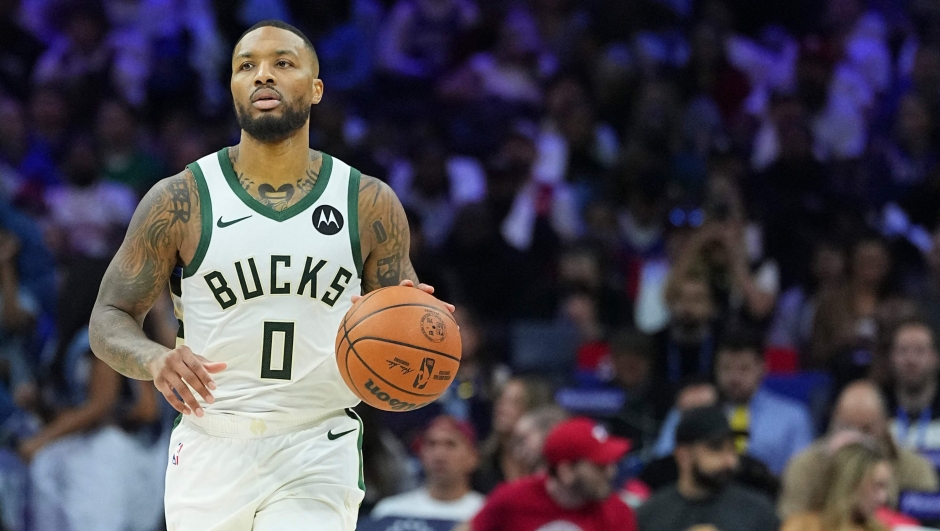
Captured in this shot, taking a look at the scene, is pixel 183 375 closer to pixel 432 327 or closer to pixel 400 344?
pixel 400 344

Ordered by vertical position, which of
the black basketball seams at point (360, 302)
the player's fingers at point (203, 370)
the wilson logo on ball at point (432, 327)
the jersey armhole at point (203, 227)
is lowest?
the player's fingers at point (203, 370)

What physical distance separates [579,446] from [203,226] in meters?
3.21

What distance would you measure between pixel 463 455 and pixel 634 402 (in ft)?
6.19

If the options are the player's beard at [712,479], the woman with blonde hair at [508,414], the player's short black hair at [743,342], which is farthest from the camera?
the player's short black hair at [743,342]

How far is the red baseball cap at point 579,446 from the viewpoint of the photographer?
750 centimetres

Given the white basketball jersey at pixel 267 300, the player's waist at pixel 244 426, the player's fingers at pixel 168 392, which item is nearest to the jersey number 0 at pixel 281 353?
the white basketball jersey at pixel 267 300

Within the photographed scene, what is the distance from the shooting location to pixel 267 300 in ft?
16.1

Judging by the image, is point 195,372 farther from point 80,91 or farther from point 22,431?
point 80,91

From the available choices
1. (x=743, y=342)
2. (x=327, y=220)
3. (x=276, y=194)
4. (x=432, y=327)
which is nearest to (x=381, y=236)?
(x=327, y=220)

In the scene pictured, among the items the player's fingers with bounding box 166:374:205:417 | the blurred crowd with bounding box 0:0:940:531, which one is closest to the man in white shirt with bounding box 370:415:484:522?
the blurred crowd with bounding box 0:0:940:531

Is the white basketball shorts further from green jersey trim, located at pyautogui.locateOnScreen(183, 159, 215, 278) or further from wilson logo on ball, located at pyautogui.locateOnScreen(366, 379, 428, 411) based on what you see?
green jersey trim, located at pyautogui.locateOnScreen(183, 159, 215, 278)

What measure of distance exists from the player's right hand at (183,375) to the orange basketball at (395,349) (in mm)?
533

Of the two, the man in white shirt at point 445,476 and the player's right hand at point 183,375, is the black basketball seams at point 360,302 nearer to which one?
the player's right hand at point 183,375

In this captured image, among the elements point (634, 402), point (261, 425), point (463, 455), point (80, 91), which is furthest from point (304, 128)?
point (80, 91)
